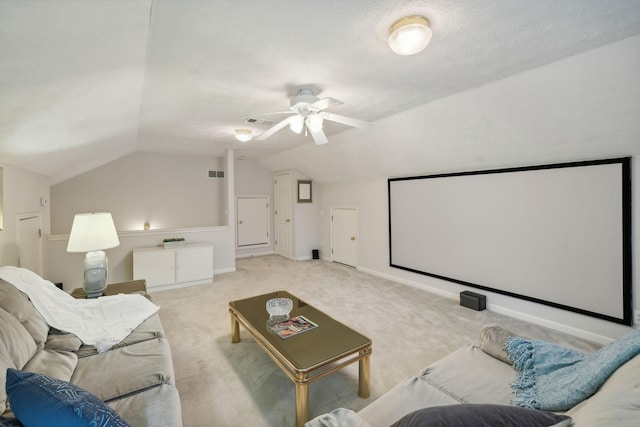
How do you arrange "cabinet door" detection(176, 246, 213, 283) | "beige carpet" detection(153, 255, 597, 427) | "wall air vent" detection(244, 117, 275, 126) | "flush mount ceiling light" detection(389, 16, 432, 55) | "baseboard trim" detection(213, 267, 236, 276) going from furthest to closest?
"baseboard trim" detection(213, 267, 236, 276)
"cabinet door" detection(176, 246, 213, 283)
"wall air vent" detection(244, 117, 275, 126)
"beige carpet" detection(153, 255, 597, 427)
"flush mount ceiling light" detection(389, 16, 432, 55)

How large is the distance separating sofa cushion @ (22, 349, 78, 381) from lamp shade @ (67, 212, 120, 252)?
115 centimetres

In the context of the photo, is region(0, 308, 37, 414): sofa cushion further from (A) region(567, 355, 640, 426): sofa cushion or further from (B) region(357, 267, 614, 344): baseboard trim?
(B) region(357, 267, 614, 344): baseboard trim

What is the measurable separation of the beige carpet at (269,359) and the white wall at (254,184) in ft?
6.27

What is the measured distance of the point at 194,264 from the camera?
15.4 ft

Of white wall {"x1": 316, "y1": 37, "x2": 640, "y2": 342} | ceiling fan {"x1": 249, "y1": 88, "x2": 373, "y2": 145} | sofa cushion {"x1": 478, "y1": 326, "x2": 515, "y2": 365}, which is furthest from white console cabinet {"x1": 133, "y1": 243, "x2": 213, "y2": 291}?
sofa cushion {"x1": 478, "y1": 326, "x2": 515, "y2": 365}

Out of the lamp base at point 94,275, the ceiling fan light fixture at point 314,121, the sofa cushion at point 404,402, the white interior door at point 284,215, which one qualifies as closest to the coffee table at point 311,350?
the sofa cushion at point 404,402

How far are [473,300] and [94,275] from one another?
4.17 metres

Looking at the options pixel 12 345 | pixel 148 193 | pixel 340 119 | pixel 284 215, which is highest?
pixel 340 119

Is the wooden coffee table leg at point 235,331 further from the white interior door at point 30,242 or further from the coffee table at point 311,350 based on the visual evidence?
the white interior door at point 30,242

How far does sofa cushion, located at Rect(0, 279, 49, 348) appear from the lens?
1661 mm

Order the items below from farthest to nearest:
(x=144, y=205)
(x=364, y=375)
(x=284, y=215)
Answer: (x=284, y=215), (x=144, y=205), (x=364, y=375)

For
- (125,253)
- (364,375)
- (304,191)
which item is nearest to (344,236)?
(304,191)

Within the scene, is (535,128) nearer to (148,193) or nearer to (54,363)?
(54,363)

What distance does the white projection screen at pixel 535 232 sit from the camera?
2686mm
